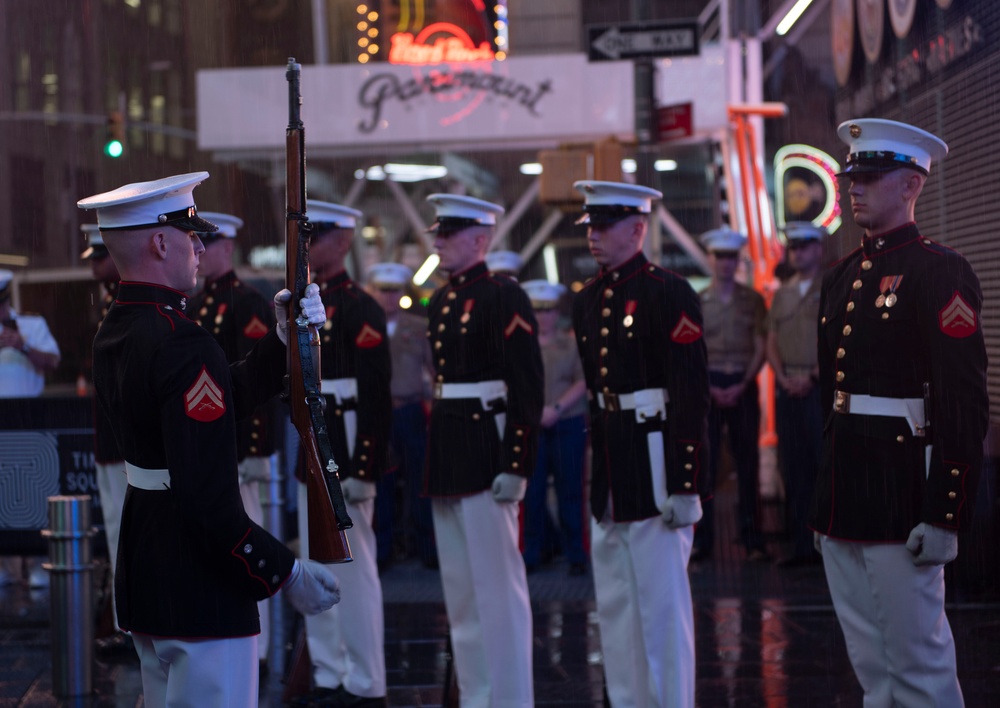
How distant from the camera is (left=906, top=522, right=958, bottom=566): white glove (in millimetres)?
3582

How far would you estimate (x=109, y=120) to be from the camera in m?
11.8

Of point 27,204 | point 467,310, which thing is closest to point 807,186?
point 467,310

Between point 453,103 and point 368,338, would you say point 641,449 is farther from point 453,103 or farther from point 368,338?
point 453,103

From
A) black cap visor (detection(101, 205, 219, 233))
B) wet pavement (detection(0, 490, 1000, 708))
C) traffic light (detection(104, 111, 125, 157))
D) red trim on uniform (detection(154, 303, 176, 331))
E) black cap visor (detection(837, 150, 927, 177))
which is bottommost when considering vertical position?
wet pavement (detection(0, 490, 1000, 708))

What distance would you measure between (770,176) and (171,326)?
15029mm

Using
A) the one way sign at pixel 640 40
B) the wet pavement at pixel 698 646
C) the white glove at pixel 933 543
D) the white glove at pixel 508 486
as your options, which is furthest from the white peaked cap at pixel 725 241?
the white glove at pixel 933 543

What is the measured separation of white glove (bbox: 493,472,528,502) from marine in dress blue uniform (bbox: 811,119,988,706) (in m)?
1.19

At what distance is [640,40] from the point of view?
888 cm

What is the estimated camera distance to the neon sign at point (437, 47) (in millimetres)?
14211

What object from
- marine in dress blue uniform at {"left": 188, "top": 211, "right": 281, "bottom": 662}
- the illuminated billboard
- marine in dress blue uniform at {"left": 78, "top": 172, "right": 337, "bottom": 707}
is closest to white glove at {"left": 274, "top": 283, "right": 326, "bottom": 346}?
marine in dress blue uniform at {"left": 78, "top": 172, "right": 337, "bottom": 707}

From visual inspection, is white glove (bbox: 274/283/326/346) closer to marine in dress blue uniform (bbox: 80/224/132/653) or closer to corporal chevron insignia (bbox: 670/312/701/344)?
corporal chevron insignia (bbox: 670/312/701/344)

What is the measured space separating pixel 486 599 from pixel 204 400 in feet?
7.14

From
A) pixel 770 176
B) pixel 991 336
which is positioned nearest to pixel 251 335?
pixel 991 336

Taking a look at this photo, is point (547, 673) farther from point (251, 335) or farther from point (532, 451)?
point (251, 335)
